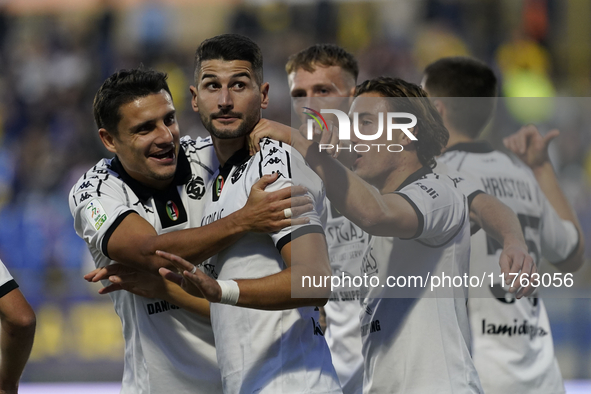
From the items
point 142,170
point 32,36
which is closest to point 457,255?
point 142,170

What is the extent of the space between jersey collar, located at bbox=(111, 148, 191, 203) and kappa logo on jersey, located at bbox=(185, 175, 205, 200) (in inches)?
1.3

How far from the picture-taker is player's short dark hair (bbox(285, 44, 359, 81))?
5156 millimetres

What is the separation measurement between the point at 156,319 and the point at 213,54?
1.42 meters

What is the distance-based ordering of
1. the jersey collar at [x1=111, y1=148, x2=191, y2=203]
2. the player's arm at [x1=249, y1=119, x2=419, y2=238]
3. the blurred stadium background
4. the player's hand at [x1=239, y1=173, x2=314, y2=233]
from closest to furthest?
the player's hand at [x1=239, y1=173, x2=314, y2=233] < the player's arm at [x1=249, y1=119, x2=419, y2=238] < the jersey collar at [x1=111, y1=148, x2=191, y2=203] < the blurred stadium background

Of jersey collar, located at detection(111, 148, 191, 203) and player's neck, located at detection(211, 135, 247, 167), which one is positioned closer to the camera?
player's neck, located at detection(211, 135, 247, 167)

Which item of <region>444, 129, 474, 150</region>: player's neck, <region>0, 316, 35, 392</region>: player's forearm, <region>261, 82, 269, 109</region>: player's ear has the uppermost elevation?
<region>261, 82, 269, 109</region>: player's ear

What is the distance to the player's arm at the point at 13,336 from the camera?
3748 mm

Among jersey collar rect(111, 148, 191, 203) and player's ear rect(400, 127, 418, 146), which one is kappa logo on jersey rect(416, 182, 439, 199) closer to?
player's ear rect(400, 127, 418, 146)

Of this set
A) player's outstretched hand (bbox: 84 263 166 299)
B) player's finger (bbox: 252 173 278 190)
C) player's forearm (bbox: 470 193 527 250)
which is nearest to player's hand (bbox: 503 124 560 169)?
player's forearm (bbox: 470 193 527 250)

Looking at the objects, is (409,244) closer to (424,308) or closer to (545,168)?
(424,308)

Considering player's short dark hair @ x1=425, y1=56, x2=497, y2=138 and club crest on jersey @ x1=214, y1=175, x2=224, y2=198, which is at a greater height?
player's short dark hair @ x1=425, y1=56, x2=497, y2=138

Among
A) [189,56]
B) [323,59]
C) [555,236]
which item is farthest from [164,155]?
[189,56]

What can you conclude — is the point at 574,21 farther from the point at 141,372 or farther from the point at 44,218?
the point at 141,372

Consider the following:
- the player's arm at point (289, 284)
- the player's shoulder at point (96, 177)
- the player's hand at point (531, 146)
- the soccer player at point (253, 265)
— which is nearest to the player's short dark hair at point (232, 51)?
the soccer player at point (253, 265)
